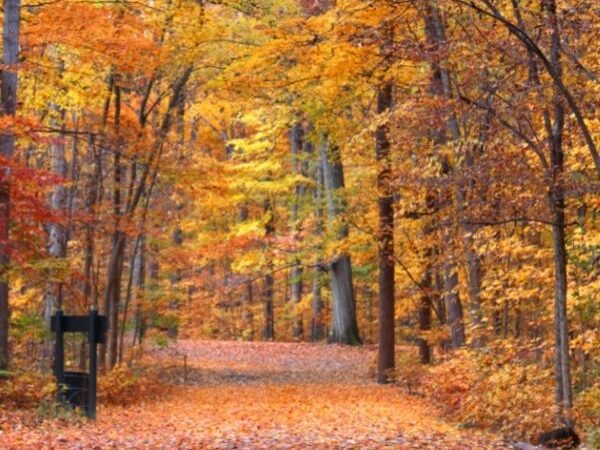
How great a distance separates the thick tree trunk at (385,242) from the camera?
55.6 ft

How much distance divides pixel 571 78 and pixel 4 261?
9.00m

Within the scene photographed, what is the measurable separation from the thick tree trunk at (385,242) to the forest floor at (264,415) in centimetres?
74

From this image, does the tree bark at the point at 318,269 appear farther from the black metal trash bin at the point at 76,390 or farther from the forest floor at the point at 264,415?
the black metal trash bin at the point at 76,390

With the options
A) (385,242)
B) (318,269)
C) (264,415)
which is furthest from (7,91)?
(318,269)

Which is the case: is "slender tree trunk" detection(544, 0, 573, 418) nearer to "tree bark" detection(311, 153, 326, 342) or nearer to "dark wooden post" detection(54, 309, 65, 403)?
"dark wooden post" detection(54, 309, 65, 403)

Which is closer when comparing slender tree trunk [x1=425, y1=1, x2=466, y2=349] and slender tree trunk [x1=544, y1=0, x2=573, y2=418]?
slender tree trunk [x1=544, y1=0, x2=573, y2=418]

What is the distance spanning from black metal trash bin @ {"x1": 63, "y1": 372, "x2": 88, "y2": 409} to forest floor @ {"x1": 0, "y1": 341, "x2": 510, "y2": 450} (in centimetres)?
43

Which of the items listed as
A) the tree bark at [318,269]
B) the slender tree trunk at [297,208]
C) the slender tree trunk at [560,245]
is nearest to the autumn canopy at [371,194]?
the slender tree trunk at [560,245]

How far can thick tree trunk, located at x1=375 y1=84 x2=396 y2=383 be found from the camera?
16947 millimetres

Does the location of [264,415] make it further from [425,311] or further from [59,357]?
[425,311]

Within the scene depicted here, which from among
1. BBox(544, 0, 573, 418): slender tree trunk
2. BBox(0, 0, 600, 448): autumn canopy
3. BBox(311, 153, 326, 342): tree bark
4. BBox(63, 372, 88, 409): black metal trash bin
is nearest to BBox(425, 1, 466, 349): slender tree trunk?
BBox(0, 0, 600, 448): autumn canopy

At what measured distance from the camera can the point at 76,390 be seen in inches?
472

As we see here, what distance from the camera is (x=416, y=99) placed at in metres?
12.7

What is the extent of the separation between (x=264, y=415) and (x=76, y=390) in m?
3.14
